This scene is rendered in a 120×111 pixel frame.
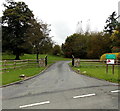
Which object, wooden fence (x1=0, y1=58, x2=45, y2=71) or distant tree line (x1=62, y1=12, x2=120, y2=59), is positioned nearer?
distant tree line (x1=62, y1=12, x2=120, y2=59)

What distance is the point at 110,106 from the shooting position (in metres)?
4.48

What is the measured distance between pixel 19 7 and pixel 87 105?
85.8 feet

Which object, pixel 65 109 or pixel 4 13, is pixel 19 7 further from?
pixel 65 109

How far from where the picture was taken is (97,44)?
28375 mm

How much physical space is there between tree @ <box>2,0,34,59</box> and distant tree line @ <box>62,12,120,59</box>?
15.5 meters

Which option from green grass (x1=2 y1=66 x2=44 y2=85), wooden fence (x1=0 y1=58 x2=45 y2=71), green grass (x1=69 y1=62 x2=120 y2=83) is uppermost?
wooden fence (x1=0 y1=58 x2=45 y2=71)

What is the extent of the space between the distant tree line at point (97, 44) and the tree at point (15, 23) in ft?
50.8

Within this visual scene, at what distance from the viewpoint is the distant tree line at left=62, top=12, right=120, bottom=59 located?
443 inches

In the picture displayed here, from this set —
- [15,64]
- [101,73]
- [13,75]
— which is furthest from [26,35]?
[101,73]

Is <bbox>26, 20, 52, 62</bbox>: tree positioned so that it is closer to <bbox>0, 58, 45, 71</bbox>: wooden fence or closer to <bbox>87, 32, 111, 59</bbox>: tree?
<bbox>0, 58, 45, 71</bbox>: wooden fence

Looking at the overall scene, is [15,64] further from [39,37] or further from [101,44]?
[101,44]

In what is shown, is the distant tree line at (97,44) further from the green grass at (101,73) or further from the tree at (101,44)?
the green grass at (101,73)

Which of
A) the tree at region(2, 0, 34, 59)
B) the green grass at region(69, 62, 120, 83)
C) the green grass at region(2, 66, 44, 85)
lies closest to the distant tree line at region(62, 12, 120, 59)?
the green grass at region(69, 62, 120, 83)

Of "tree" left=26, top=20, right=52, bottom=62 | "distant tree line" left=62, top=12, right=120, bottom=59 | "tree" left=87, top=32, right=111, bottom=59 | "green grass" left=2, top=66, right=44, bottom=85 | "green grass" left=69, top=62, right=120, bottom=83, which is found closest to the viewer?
"green grass" left=2, top=66, right=44, bottom=85
